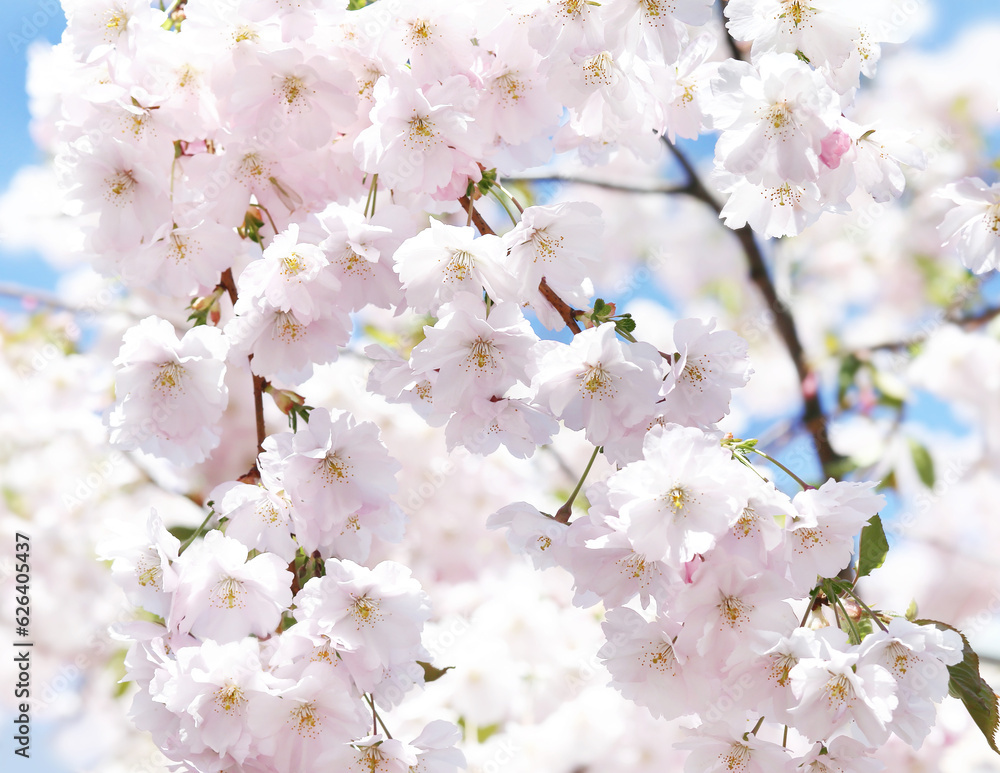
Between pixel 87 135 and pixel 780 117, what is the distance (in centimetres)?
88

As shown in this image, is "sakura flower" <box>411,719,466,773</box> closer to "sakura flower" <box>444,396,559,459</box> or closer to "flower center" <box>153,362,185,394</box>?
"sakura flower" <box>444,396,559,459</box>

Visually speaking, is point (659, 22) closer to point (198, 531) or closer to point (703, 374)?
point (703, 374)

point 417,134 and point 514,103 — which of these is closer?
point 417,134

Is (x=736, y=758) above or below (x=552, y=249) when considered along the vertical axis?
below

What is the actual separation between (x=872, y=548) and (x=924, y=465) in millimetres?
1876

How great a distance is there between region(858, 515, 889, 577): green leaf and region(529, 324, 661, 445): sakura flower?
1.14 feet

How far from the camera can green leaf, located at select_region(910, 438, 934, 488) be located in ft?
8.96

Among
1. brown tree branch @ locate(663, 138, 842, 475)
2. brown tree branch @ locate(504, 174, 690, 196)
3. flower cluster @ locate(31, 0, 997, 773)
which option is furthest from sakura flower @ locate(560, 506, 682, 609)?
brown tree branch @ locate(663, 138, 842, 475)

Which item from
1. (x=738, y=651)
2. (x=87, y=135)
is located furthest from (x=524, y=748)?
(x=87, y=135)

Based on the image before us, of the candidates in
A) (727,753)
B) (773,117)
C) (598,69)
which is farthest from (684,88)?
(727,753)

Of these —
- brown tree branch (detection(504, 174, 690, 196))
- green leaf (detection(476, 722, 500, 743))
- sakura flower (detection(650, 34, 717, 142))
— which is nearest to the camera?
sakura flower (detection(650, 34, 717, 142))

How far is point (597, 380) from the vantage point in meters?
0.94

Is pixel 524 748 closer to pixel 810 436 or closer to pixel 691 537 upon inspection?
pixel 810 436

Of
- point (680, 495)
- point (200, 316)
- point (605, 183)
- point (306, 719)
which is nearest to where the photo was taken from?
point (680, 495)
